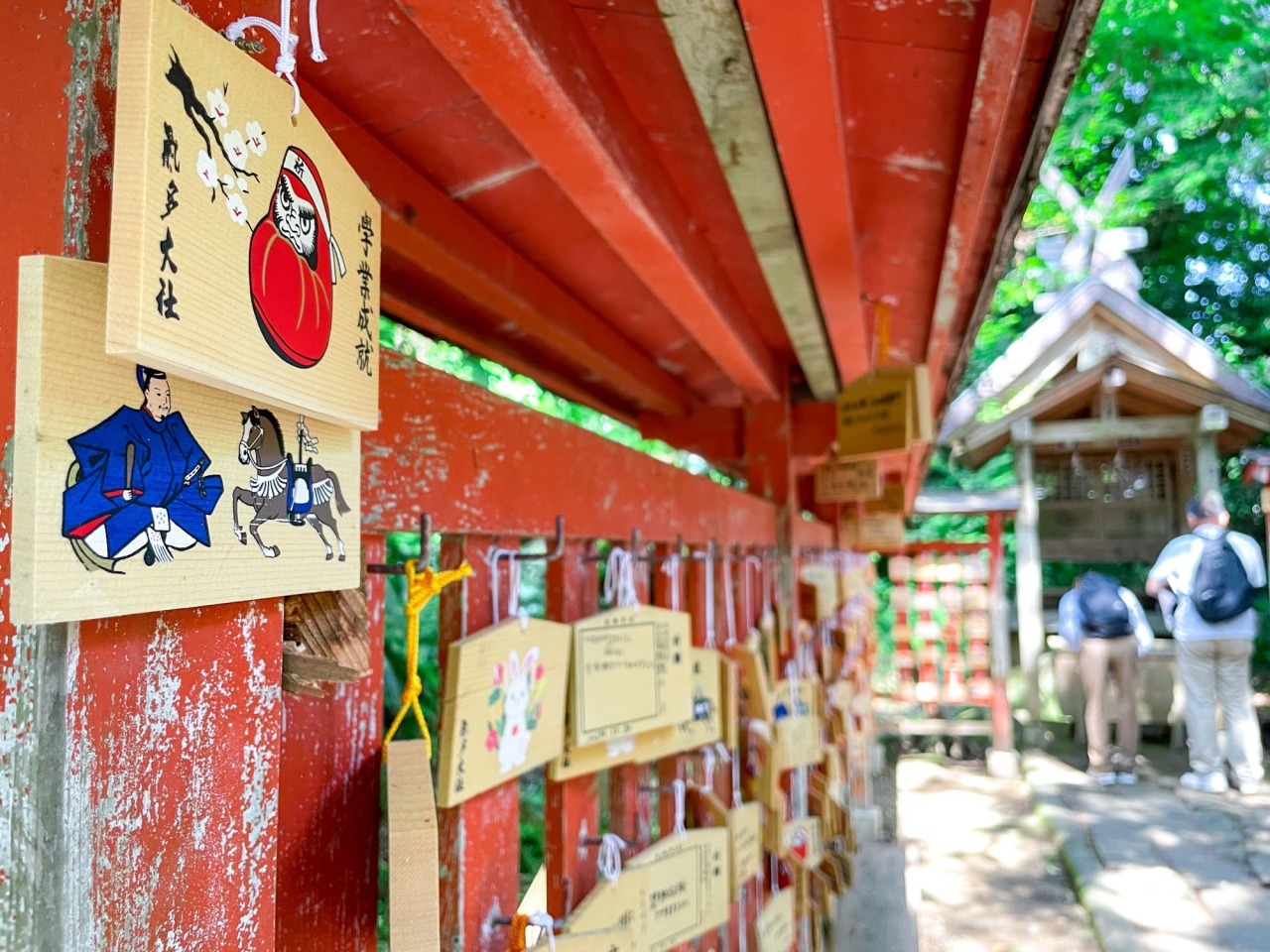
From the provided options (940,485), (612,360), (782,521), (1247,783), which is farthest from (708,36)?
(940,485)

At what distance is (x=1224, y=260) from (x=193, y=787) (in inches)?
558

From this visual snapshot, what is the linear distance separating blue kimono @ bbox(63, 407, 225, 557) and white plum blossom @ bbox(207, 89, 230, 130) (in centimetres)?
15

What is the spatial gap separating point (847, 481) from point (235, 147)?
3316 mm

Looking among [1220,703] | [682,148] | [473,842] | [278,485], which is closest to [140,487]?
[278,485]

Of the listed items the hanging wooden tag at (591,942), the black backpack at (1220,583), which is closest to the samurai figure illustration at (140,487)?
the hanging wooden tag at (591,942)

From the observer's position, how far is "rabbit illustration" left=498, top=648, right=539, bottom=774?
964 millimetres

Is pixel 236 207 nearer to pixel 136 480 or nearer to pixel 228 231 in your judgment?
pixel 228 231

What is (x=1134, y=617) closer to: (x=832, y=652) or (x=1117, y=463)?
(x=1117, y=463)

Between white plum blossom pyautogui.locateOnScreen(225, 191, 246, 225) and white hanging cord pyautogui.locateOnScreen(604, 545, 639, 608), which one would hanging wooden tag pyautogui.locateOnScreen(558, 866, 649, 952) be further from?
white plum blossom pyautogui.locateOnScreen(225, 191, 246, 225)

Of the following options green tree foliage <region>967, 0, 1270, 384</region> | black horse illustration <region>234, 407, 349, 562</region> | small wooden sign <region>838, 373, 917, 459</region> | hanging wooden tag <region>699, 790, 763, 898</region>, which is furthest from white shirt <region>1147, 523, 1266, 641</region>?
green tree foliage <region>967, 0, 1270, 384</region>

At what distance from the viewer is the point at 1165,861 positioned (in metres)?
4.13

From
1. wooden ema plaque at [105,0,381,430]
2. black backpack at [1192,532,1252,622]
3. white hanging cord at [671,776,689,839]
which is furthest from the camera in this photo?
black backpack at [1192,532,1252,622]

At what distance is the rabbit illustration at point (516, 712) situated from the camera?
0.96 meters

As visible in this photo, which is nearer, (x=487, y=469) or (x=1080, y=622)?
(x=487, y=469)
